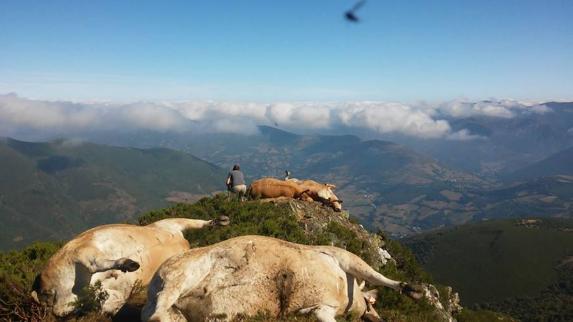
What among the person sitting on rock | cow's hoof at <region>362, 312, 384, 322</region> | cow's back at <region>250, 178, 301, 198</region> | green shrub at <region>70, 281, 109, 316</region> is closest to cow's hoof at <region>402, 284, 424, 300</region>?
cow's hoof at <region>362, 312, 384, 322</region>

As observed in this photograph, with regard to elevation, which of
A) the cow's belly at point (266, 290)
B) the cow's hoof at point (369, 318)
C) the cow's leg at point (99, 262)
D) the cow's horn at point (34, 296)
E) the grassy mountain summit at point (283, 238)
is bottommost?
the grassy mountain summit at point (283, 238)

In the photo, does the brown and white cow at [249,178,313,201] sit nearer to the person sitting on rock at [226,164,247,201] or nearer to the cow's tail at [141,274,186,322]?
the person sitting on rock at [226,164,247,201]

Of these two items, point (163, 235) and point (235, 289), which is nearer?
point (235, 289)

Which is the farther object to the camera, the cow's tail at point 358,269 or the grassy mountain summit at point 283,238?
the grassy mountain summit at point 283,238

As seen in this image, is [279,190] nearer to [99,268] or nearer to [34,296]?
[99,268]

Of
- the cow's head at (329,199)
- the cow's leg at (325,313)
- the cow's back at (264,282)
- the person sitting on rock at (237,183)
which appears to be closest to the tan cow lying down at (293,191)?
the cow's head at (329,199)

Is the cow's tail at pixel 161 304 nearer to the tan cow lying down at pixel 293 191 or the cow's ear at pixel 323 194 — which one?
the tan cow lying down at pixel 293 191

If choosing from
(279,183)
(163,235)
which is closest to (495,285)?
(279,183)

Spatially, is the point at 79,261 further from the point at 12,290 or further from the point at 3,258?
the point at 3,258
